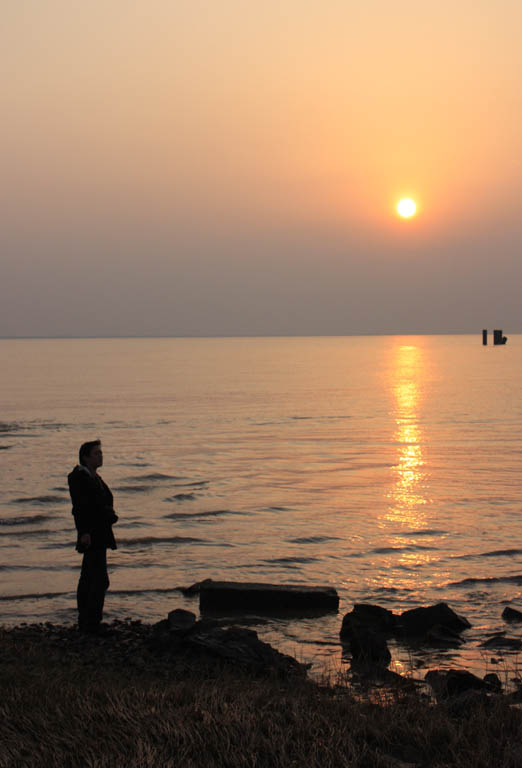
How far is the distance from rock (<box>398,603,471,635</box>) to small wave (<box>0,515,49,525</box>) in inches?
430

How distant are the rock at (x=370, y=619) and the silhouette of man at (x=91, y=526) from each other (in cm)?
327

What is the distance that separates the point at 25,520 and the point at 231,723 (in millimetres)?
14234

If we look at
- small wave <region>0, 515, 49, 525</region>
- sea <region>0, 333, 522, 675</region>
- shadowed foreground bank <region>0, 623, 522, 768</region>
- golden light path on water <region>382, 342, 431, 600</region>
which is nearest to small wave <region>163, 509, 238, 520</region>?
sea <region>0, 333, 522, 675</region>

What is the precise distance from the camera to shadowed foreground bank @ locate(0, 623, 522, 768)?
6828 millimetres

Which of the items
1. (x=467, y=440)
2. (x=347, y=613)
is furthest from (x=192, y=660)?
(x=467, y=440)

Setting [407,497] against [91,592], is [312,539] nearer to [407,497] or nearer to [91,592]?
[407,497]

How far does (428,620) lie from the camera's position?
11977 millimetres

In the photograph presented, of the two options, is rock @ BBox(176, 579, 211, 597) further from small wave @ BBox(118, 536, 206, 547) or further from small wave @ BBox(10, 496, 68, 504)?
Answer: small wave @ BBox(10, 496, 68, 504)

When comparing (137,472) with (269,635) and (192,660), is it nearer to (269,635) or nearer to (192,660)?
(269,635)

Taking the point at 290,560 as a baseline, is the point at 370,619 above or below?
above

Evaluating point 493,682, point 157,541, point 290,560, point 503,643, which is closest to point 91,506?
point 493,682

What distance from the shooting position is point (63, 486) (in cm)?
2575

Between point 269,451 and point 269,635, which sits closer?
point 269,635

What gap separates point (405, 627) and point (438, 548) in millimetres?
5546
